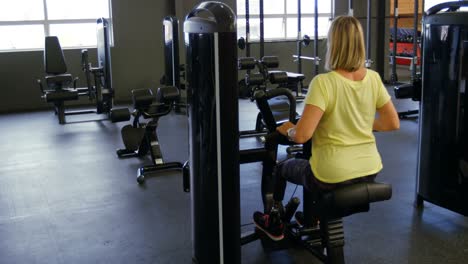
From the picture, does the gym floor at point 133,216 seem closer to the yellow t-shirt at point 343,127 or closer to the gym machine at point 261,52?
the yellow t-shirt at point 343,127

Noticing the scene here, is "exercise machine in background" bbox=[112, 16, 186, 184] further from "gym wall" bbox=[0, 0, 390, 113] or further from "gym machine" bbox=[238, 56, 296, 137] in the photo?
"gym wall" bbox=[0, 0, 390, 113]

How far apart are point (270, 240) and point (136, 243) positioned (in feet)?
2.55

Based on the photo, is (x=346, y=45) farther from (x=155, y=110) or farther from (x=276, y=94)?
(x=155, y=110)

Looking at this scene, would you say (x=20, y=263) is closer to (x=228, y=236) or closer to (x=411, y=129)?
(x=228, y=236)

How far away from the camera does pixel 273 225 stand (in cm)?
270

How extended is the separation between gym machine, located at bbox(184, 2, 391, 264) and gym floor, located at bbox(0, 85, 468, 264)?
481 millimetres

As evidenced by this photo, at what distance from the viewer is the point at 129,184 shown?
4.18m

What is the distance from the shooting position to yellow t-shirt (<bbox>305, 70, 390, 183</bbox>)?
6.92 feet

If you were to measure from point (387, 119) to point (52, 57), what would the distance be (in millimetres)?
5534

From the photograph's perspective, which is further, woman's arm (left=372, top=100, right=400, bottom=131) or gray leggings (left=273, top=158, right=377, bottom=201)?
woman's arm (left=372, top=100, right=400, bottom=131)

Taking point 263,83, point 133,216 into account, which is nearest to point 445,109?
point 133,216

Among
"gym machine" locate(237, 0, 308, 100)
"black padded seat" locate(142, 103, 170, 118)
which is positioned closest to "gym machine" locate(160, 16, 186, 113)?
"gym machine" locate(237, 0, 308, 100)

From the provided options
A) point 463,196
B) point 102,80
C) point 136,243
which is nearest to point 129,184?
point 136,243

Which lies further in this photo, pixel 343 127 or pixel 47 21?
pixel 47 21
